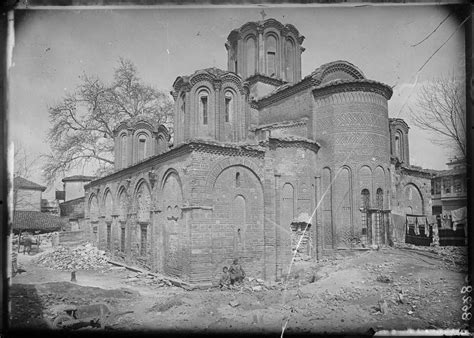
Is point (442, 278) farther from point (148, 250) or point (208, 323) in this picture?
point (148, 250)

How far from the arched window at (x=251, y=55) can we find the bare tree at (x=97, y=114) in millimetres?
3379

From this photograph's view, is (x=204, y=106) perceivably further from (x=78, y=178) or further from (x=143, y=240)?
(x=78, y=178)

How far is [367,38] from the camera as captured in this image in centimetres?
835

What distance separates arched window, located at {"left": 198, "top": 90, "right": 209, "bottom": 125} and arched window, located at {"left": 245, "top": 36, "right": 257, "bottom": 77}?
154 inches

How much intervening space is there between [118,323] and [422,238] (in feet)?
26.5

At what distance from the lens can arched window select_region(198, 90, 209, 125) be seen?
10.6 meters

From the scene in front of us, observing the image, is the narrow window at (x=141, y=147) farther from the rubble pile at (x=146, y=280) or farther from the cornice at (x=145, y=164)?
the rubble pile at (x=146, y=280)

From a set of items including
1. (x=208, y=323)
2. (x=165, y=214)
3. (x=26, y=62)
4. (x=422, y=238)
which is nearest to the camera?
(x=208, y=323)

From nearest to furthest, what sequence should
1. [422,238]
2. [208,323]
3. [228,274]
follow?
[208,323]
[228,274]
[422,238]

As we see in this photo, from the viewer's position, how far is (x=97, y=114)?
460 inches

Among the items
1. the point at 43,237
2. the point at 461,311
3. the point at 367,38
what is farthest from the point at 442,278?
the point at 43,237

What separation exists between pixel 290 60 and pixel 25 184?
9914 millimetres

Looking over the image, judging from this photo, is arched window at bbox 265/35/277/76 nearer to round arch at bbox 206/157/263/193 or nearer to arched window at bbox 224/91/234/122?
arched window at bbox 224/91/234/122

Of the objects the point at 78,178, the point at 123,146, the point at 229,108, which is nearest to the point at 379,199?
the point at 229,108
